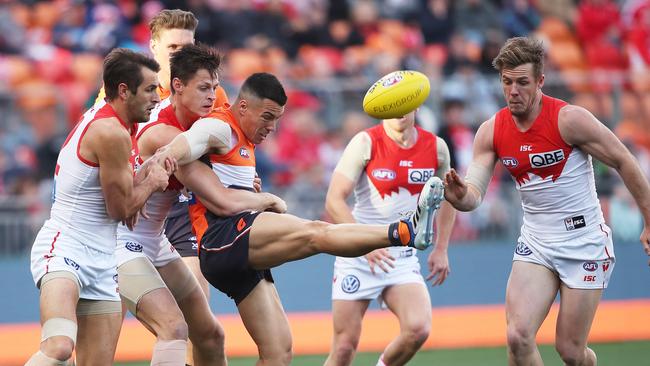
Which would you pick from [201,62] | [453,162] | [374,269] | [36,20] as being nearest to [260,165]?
[453,162]

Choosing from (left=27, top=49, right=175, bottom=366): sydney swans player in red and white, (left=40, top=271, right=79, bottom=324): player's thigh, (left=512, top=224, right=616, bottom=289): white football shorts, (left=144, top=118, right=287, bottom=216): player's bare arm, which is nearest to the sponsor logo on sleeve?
A: (left=27, top=49, right=175, bottom=366): sydney swans player in red and white

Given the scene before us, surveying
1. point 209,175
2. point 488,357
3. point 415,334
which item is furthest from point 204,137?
point 488,357

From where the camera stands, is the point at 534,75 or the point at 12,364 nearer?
the point at 534,75

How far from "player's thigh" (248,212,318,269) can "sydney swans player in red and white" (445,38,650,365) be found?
1115 mm

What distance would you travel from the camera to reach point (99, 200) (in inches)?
261

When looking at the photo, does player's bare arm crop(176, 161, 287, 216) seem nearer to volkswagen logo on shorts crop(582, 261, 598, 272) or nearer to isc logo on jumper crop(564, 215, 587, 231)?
isc logo on jumper crop(564, 215, 587, 231)

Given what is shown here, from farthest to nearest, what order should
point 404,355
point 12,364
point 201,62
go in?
1. point 12,364
2. point 404,355
3. point 201,62

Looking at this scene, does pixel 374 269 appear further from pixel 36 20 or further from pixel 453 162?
pixel 36 20

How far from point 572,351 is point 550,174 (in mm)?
1285

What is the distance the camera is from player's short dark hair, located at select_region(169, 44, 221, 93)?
23.8 feet

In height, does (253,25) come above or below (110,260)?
above

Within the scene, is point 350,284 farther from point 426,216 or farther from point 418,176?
point 426,216

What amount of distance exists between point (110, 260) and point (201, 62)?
1553 millimetres

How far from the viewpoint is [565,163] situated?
7492mm
